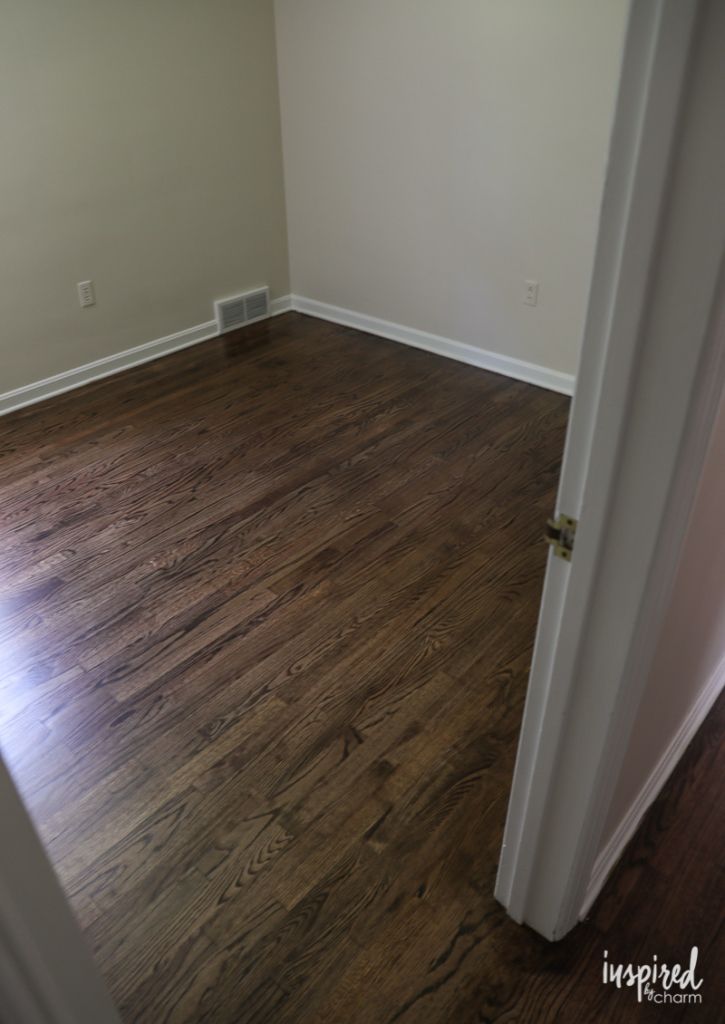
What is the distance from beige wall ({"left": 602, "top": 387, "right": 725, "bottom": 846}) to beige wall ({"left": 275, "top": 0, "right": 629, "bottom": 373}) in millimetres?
1577

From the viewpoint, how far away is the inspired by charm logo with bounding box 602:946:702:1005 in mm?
1266

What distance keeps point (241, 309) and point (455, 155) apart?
1428 millimetres

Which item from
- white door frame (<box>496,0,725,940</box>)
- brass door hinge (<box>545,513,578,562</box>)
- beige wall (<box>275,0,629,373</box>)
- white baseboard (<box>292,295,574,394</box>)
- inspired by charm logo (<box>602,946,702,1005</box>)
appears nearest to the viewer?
white door frame (<box>496,0,725,940</box>)

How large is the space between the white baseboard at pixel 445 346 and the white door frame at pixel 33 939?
2.98 metres

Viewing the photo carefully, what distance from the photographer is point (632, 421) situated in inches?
32.1

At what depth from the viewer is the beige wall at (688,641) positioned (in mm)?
1023

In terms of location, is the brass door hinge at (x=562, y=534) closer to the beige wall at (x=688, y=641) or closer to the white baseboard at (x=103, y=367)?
Answer: the beige wall at (x=688, y=641)

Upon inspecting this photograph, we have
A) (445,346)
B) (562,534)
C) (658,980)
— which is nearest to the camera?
(562,534)

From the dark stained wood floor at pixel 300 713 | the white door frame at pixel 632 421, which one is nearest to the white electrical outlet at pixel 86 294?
the dark stained wood floor at pixel 300 713

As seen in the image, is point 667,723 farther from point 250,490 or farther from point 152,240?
point 152,240

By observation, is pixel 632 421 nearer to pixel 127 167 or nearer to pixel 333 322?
pixel 127 167

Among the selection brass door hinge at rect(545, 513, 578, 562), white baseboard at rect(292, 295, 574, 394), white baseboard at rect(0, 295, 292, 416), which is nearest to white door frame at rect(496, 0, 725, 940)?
brass door hinge at rect(545, 513, 578, 562)

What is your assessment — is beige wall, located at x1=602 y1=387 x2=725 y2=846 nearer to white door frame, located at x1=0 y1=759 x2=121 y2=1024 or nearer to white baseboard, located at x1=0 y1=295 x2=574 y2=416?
white door frame, located at x1=0 y1=759 x2=121 y2=1024

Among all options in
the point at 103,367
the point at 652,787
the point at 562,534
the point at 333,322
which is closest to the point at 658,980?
the point at 652,787
